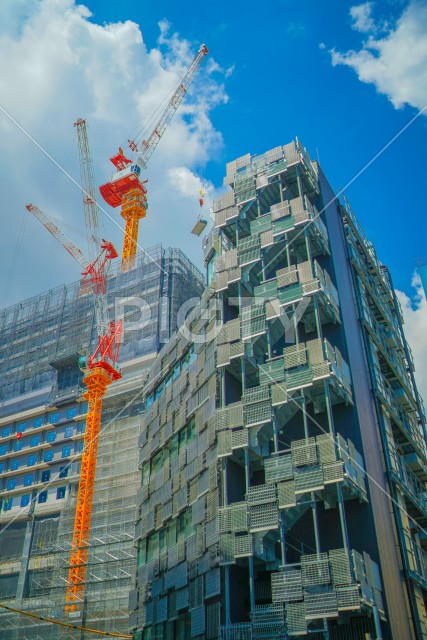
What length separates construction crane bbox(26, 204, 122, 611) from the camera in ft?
239

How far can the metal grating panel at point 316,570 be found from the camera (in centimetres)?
2636

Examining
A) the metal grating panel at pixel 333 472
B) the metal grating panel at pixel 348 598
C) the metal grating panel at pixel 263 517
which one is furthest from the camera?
the metal grating panel at pixel 263 517

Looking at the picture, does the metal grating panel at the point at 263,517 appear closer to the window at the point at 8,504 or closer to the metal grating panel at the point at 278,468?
the metal grating panel at the point at 278,468

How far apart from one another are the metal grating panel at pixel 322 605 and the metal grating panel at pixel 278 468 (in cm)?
535

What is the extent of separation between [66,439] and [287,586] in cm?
7613

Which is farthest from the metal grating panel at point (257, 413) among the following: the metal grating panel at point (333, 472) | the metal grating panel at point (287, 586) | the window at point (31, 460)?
the window at point (31, 460)

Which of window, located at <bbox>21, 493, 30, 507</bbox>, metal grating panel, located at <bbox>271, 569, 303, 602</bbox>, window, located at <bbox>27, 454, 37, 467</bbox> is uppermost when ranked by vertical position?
window, located at <bbox>27, 454, 37, 467</bbox>

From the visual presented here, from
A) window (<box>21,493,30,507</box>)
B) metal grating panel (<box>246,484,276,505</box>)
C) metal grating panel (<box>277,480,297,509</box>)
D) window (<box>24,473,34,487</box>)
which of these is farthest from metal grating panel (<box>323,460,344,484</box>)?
window (<box>24,473,34,487</box>)

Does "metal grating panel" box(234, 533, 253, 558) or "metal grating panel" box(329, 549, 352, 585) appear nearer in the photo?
"metal grating panel" box(329, 549, 352, 585)

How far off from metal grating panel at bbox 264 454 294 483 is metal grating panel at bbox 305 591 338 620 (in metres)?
5.35

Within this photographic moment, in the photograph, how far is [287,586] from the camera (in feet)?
88.3

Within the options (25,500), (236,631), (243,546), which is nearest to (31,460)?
(25,500)

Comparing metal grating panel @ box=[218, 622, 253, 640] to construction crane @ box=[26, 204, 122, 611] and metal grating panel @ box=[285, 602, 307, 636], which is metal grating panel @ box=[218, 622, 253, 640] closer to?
metal grating panel @ box=[285, 602, 307, 636]

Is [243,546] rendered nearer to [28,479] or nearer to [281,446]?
[281,446]
